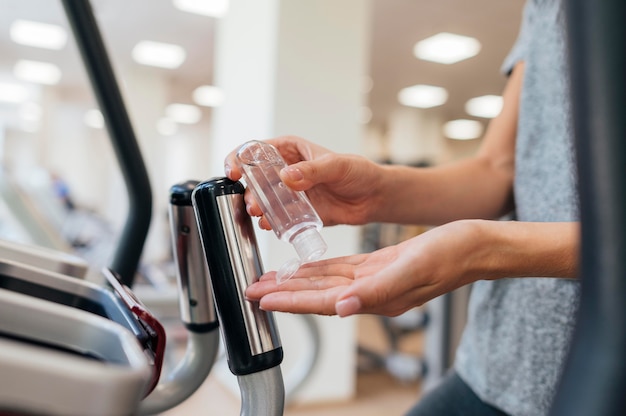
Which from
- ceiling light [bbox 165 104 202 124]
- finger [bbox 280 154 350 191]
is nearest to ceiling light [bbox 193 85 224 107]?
ceiling light [bbox 165 104 202 124]

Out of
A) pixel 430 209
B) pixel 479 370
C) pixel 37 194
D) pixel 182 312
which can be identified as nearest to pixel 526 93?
pixel 430 209

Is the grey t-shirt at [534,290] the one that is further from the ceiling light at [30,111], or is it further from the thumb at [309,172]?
the ceiling light at [30,111]

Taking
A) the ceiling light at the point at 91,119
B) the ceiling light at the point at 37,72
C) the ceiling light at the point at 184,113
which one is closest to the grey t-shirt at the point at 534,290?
the ceiling light at the point at 37,72

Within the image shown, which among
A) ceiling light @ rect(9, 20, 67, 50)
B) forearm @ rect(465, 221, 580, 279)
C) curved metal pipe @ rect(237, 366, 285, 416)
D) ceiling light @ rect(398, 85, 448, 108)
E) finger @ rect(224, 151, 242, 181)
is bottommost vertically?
ceiling light @ rect(398, 85, 448, 108)

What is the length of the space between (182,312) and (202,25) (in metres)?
4.48

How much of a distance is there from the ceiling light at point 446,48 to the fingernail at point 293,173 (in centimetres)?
454

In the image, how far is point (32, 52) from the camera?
5.98 m

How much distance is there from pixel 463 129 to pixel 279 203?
9893mm

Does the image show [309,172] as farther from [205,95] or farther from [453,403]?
[205,95]

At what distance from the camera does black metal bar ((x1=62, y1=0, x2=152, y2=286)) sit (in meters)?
0.77

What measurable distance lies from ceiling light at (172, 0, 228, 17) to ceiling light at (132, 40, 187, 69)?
4.47ft

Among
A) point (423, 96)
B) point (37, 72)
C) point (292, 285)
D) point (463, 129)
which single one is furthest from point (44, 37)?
point (463, 129)

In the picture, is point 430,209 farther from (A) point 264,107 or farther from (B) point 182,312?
(A) point 264,107

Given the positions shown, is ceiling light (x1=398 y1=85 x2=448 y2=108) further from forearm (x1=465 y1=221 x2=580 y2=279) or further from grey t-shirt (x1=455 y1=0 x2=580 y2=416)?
forearm (x1=465 y1=221 x2=580 y2=279)
